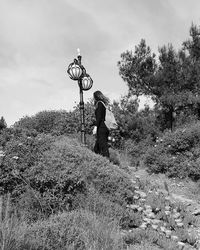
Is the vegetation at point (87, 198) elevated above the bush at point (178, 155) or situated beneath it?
situated beneath

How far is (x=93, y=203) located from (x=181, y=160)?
567cm

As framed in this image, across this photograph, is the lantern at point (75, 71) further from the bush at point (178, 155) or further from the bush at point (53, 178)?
the bush at point (53, 178)

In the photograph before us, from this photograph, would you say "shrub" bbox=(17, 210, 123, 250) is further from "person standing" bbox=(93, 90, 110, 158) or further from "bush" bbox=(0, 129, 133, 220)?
"person standing" bbox=(93, 90, 110, 158)

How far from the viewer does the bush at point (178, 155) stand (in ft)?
30.8

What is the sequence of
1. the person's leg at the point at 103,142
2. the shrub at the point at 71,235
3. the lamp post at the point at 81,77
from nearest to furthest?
the shrub at the point at 71,235
the person's leg at the point at 103,142
the lamp post at the point at 81,77

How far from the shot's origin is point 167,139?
11.1 meters

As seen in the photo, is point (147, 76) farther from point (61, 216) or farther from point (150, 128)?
point (61, 216)

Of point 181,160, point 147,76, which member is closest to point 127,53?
point 147,76

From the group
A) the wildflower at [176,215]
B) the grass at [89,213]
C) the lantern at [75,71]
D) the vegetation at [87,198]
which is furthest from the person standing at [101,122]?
the wildflower at [176,215]

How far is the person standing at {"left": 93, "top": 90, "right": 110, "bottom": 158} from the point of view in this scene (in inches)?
321

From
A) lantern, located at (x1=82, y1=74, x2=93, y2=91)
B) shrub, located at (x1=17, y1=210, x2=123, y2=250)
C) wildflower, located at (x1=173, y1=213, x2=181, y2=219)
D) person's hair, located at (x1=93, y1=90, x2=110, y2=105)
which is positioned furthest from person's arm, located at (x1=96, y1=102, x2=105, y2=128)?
shrub, located at (x1=17, y1=210, x2=123, y2=250)

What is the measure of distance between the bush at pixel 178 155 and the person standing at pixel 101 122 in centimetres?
228

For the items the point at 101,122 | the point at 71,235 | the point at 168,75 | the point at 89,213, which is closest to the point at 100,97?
the point at 101,122

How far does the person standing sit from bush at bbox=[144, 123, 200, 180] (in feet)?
7.48
